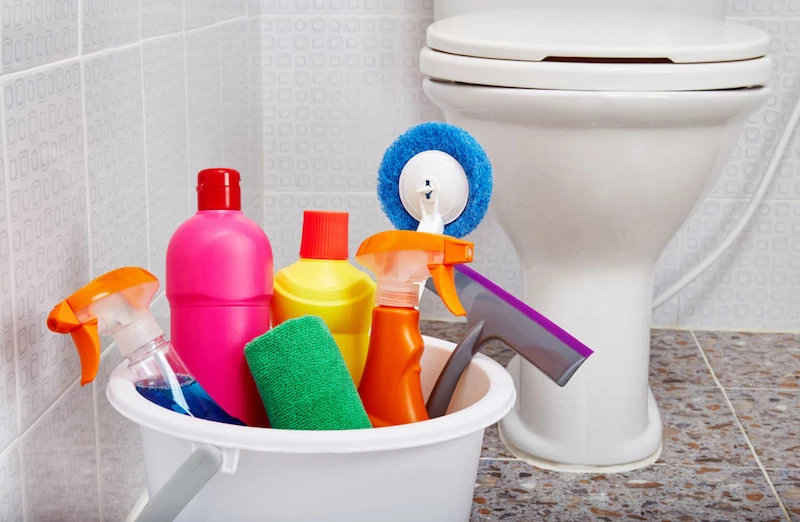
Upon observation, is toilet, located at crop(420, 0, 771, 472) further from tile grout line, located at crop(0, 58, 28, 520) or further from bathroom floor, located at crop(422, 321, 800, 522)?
tile grout line, located at crop(0, 58, 28, 520)

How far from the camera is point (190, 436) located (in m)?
0.62

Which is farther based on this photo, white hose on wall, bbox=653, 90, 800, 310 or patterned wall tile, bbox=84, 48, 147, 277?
white hose on wall, bbox=653, 90, 800, 310

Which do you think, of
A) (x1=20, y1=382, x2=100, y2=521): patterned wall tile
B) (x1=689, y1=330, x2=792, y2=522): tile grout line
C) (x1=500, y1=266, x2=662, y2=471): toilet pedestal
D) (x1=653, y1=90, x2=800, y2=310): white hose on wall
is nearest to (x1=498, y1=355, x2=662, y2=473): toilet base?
(x1=500, y1=266, x2=662, y2=471): toilet pedestal

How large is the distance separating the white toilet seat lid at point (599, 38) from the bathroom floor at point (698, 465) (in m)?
0.45

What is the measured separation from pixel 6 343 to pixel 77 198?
0.15 m

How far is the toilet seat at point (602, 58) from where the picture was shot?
920 millimetres

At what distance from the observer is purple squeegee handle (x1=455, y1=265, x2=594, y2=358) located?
2.31ft

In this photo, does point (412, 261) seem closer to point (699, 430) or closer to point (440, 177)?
point (440, 177)

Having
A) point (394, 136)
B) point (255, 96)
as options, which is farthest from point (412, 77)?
point (255, 96)

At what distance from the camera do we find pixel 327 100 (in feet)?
5.10

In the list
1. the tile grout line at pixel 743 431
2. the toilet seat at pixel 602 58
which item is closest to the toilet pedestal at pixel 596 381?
the tile grout line at pixel 743 431

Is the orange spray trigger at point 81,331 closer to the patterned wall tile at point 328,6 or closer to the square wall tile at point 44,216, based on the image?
the square wall tile at point 44,216

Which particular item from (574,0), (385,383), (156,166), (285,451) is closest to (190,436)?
(285,451)

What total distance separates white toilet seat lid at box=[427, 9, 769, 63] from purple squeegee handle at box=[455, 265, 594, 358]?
0.28 metres
